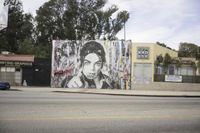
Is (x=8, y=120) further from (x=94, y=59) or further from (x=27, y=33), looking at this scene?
(x=27, y=33)

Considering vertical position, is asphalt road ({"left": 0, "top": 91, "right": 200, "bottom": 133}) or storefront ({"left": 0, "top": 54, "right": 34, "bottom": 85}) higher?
storefront ({"left": 0, "top": 54, "right": 34, "bottom": 85})

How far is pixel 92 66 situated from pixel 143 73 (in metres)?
5.89

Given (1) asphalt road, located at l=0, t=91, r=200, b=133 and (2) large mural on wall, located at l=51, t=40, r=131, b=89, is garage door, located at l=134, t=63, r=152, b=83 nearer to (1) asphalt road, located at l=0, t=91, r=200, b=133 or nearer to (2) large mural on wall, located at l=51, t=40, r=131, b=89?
(2) large mural on wall, located at l=51, t=40, r=131, b=89

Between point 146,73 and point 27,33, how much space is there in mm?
43847

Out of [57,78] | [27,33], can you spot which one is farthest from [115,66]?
[27,33]

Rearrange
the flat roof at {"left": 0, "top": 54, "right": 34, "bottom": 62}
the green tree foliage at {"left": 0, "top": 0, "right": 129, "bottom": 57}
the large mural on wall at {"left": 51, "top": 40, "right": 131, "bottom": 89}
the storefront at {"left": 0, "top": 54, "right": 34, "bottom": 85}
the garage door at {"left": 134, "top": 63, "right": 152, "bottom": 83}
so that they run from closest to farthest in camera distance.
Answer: the large mural on wall at {"left": 51, "top": 40, "right": 131, "bottom": 89}, the garage door at {"left": 134, "top": 63, "right": 152, "bottom": 83}, the storefront at {"left": 0, "top": 54, "right": 34, "bottom": 85}, the flat roof at {"left": 0, "top": 54, "right": 34, "bottom": 62}, the green tree foliage at {"left": 0, "top": 0, "right": 129, "bottom": 57}

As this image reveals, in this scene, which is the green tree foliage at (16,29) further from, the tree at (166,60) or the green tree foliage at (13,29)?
the tree at (166,60)

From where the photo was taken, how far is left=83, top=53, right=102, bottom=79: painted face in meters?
45.7

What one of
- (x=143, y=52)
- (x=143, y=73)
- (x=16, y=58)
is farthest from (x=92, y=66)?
(x=16, y=58)

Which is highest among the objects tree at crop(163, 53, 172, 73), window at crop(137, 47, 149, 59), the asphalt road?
window at crop(137, 47, 149, 59)

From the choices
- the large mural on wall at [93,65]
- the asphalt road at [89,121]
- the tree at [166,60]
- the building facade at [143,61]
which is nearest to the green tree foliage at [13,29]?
the large mural on wall at [93,65]

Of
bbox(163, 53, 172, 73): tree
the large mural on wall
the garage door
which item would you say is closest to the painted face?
the large mural on wall

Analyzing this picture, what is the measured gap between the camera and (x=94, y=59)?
151 ft

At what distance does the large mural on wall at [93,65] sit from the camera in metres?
45.6
